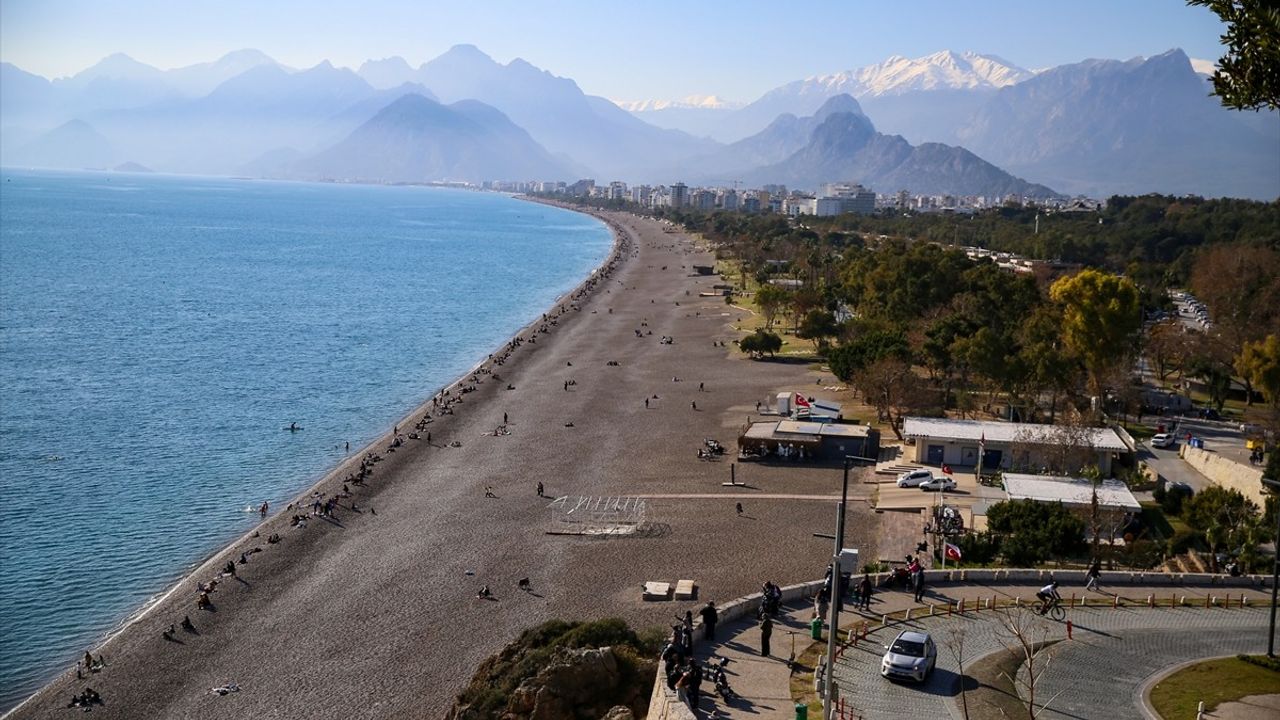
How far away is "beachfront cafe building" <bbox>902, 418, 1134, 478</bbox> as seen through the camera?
110 feet

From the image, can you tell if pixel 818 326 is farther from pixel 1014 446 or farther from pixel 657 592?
pixel 657 592

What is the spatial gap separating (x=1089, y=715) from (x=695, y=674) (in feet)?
18.9

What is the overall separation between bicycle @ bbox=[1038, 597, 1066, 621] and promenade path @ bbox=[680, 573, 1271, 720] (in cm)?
22

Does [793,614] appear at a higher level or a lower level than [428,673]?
higher

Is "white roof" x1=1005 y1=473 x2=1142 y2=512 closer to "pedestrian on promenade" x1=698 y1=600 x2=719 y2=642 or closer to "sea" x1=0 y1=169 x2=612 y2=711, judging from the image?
"pedestrian on promenade" x1=698 y1=600 x2=719 y2=642

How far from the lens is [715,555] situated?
91.2ft

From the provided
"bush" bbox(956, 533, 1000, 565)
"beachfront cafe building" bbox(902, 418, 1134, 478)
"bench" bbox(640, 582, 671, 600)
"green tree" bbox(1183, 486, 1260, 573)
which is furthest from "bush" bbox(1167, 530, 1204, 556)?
"bench" bbox(640, 582, 671, 600)

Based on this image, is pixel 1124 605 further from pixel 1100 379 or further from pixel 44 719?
pixel 1100 379

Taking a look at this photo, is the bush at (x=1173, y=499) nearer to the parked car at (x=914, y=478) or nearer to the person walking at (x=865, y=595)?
the parked car at (x=914, y=478)

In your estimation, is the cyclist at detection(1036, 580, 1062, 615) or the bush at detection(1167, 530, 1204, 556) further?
the bush at detection(1167, 530, 1204, 556)

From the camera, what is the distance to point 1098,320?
42.8m

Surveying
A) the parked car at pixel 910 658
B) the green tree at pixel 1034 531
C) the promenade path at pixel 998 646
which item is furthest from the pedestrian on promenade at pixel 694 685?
the green tree at pixel 1034 531

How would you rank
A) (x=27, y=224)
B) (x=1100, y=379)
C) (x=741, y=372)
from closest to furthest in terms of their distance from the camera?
(x=1100, y=379) < (x=741, y=372) < (x=27, y=224)

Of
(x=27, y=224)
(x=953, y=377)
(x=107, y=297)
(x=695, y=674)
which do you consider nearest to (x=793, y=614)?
(x=695, y=674)
